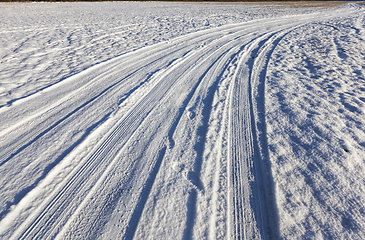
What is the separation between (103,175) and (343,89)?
4.65 metres

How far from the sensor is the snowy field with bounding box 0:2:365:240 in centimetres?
192

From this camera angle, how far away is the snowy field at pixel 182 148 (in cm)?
192

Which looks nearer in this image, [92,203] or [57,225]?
[57,225]

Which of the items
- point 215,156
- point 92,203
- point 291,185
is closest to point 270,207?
point 291,185

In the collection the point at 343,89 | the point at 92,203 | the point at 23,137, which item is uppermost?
the point at 23,137

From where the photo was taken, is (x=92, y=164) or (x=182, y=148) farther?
(x=182, y=148)

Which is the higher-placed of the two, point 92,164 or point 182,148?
point 92,164

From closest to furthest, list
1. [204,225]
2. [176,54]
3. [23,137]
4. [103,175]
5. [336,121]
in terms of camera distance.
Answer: [204,225]
[103,175]
[23,137]
[336,121]
[176,54]

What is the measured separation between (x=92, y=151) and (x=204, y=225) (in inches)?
66.4

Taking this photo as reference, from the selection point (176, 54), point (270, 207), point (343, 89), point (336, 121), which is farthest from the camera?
point (176, 54)

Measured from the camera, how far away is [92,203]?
209 centimetres

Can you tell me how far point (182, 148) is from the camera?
9.08 feet

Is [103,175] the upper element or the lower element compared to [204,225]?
upper

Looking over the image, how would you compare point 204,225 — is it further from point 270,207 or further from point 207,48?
point 207,48
